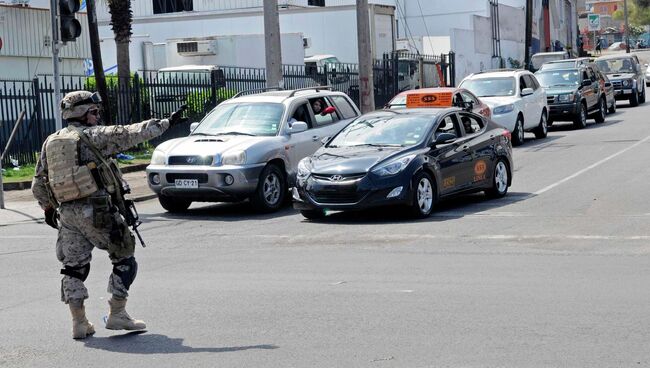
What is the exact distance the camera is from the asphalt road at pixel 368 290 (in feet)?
22.9

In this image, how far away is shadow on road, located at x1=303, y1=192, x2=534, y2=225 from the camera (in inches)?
553

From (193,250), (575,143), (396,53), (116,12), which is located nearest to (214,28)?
(396,53)

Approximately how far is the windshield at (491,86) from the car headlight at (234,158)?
38.8 ft

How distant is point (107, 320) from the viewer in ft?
25.3

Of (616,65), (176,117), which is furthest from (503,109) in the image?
(176,117)

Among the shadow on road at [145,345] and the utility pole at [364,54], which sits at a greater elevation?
the utility pole at [364,54]

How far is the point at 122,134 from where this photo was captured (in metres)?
7.55

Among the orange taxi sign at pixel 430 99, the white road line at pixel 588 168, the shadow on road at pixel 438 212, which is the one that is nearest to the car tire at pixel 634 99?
the white road line at pixel 588 168

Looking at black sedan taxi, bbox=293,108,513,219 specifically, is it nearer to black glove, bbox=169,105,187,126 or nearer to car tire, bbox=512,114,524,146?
black glove, bbox=169,105,187,126

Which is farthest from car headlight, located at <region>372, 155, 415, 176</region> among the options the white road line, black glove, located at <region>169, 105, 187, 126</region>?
black glove, located at <region>169, 105, 187, 126</region>

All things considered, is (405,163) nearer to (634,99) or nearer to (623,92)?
(623,92)

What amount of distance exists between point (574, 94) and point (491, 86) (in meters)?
4.19

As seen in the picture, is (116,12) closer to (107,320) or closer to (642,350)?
(107,320)

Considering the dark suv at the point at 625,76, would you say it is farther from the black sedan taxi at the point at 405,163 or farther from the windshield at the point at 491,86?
the black sedan taxi at the point at 405,163
